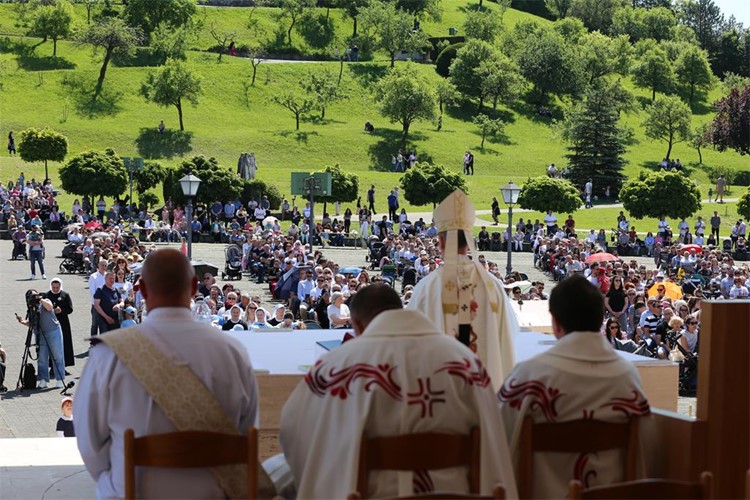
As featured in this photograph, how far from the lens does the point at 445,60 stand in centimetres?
7925

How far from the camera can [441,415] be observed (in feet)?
12.2

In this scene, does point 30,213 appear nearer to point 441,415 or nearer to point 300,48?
point 441,415

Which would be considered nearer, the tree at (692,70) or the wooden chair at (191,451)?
the wooden chair at (191,451)

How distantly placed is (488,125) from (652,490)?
207 feet

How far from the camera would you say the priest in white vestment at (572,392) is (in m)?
3.95

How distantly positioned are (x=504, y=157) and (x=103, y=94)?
75.3ft

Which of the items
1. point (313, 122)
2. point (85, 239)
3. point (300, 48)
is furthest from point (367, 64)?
point (85, 239)

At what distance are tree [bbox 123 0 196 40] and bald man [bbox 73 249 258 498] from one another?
75.8 m

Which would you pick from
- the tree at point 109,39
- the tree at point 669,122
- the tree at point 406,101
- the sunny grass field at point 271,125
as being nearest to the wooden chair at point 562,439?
the sunny grass field at point 271,125

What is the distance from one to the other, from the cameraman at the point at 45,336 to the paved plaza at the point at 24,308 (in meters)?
0.22

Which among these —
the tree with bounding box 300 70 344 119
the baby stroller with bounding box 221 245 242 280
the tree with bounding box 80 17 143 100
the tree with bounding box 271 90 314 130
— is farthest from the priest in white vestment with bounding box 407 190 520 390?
the tree with bounding box 80 17 143 100

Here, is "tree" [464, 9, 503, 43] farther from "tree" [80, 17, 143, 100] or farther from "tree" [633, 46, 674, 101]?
"tree" [80, 17, 143, 100]

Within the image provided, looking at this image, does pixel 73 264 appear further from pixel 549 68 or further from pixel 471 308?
pixel 549 68

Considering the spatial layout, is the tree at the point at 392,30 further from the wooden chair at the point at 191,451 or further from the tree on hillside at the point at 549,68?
the wooden chair at the point at 191,451
